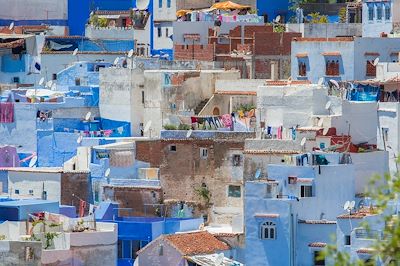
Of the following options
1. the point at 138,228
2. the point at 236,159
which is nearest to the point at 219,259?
the point at 138,228

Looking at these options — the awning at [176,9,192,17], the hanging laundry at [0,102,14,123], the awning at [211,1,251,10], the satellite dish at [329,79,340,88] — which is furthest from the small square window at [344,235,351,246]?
the awning at [211,1,251,10]

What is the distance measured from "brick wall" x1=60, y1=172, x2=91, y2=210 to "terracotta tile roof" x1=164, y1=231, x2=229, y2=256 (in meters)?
5.25

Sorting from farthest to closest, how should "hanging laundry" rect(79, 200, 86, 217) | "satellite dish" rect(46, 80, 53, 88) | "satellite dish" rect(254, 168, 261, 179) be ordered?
"satellite dish" rect(46, 80, 53, 88) < "hanging laundry" rect(79, 200, 86, 217) < "satellite dish" rect(254, 168, 261, 179)

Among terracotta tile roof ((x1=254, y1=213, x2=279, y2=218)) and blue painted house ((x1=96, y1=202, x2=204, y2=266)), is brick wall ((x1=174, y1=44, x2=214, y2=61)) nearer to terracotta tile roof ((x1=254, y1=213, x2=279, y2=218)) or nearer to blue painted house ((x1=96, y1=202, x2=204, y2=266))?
blue painted house ((x1=96, y1=202, x2=204, y2=266))

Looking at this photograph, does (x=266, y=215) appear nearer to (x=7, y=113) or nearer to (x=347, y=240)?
(x=347, y=240)

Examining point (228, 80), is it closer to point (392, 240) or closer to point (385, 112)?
point (385, 112)

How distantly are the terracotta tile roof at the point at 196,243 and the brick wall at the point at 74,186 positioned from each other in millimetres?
5252

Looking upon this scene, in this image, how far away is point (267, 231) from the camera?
3878 cm

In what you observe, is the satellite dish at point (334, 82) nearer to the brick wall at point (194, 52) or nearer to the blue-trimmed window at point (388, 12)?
the blue-trimmed window at point (388, 12)

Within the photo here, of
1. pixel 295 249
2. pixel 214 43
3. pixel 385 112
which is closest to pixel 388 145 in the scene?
pixel 385 112

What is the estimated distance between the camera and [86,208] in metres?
42.0

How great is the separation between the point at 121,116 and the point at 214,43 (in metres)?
4.49

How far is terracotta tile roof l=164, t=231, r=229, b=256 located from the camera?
3806 cm

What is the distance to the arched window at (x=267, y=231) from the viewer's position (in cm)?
3869
